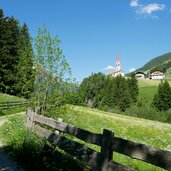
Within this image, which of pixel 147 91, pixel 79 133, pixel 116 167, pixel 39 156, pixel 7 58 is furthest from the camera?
pixel 147 91

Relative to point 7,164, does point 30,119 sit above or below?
above

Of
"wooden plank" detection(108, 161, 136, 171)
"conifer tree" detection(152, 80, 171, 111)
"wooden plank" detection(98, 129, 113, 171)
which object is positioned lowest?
"wooden plank" detection(108, 161, 136, 171)

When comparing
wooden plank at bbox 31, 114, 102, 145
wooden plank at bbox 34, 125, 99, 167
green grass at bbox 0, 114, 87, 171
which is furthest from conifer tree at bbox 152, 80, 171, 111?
wooden plank at bbox 31, 114, 102, 145

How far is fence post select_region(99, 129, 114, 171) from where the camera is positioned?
Answer: 266 inches

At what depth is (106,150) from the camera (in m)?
6.82

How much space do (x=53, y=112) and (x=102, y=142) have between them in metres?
8.82

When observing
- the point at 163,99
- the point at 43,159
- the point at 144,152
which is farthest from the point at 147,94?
the point at 144,152

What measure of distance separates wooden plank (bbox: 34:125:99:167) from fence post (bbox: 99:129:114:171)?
1.39ft

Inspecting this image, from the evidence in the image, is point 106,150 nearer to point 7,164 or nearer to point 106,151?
point 106,151

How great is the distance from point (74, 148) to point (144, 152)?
9.98 feet

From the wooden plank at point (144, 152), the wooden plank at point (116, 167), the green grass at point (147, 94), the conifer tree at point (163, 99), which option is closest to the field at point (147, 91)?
the green grass at point (147, 94)

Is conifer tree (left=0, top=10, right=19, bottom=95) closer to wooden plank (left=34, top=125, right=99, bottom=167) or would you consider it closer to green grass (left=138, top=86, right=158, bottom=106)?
wooden plank (left=34, top=125, right=99, bottom=167)

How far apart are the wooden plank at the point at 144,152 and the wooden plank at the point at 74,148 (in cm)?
105

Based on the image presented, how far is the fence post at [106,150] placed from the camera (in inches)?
266
